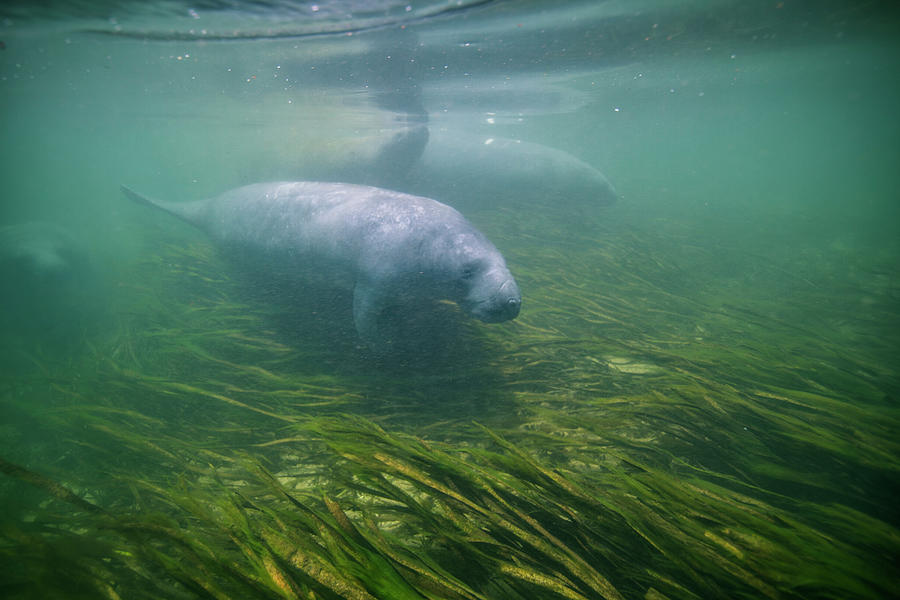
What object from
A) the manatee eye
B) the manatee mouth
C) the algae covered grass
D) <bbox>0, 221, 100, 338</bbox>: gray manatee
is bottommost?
<bbox>0, 221, 100, 338</bbox>: gray manatee

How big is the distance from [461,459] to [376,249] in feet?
6.68

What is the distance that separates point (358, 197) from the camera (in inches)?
156

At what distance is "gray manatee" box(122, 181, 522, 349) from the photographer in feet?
9.73

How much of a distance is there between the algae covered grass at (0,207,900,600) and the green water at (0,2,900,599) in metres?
0.02

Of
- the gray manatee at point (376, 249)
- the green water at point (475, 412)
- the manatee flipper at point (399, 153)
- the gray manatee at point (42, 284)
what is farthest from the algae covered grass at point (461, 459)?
the manatee flipper at point (399, 153)

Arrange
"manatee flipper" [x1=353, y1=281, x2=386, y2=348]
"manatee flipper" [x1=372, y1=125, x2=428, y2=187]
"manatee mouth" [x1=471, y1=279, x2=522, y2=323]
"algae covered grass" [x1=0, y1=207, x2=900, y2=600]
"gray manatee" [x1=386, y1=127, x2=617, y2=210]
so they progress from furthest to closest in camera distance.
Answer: "gray manatee" [x1=386, y1=127, x2=617, y2=210], "manatee flipper" [x1=372, y1=125, x2=428, y2=187], "manatee flipper" [x1=353, y1=281, x2=386, y2=348], "manatee mouth" [x1=471, y1=279, x2=522, y2=323], "algae covered grass" [x1=0, y1=207, x2=900, y2=600]

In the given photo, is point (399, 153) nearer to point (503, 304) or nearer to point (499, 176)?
point (499, 176)

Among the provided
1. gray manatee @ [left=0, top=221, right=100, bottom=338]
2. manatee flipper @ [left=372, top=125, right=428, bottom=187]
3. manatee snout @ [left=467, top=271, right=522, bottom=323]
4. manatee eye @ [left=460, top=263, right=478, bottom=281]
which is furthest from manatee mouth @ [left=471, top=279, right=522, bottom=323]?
gray manatee @ [left=0, top=221, right=100, bottom=338]

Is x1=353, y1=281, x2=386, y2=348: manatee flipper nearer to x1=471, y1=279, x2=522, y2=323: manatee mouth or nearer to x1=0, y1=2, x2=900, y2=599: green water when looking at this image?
x1=0, y1=2, x2=900, y2=599: green water

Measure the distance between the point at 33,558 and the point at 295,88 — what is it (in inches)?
540

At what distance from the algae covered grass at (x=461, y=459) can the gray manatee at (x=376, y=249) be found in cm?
55

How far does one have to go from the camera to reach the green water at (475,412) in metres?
1.46

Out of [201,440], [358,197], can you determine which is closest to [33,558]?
[201,440]

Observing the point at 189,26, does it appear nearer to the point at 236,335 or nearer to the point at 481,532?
the point at 236,335
